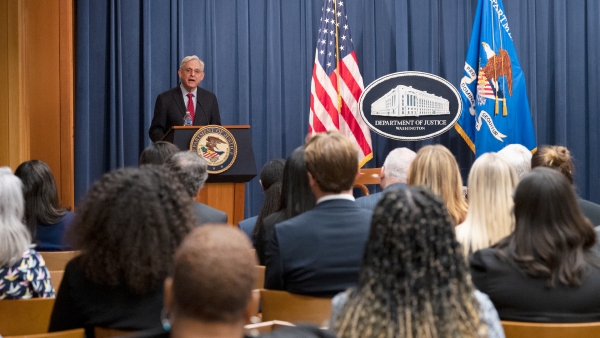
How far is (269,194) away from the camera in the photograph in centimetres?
416

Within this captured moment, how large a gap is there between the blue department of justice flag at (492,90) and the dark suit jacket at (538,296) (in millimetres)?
5524

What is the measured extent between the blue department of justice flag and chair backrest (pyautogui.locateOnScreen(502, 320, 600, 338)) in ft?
18.8

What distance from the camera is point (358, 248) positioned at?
252cm

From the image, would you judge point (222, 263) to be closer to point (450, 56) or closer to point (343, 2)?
point (343, 2)

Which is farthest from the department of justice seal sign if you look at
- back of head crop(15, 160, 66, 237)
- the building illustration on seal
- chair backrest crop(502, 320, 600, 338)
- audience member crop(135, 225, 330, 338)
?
audience member crop(135, 225, 330, 338)

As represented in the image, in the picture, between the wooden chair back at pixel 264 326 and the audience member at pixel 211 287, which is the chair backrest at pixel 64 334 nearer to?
the wooden chair back at pixel 264 326

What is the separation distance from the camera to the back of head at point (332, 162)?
2.63 metres

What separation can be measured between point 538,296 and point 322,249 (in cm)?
73

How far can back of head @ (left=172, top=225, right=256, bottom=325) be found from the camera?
4.10 ft

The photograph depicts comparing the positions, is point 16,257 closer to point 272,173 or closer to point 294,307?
point 294,307

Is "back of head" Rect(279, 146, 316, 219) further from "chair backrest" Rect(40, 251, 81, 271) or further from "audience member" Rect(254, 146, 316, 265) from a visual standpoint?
"chair backrest" Rect(40, 251, 81, 271)

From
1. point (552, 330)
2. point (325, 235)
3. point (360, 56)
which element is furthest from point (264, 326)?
point (360, 56)

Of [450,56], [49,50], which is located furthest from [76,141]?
[450,56]

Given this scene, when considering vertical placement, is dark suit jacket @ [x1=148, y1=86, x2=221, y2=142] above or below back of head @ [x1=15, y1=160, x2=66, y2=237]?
above
